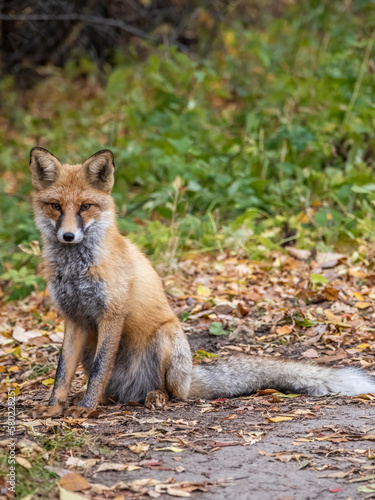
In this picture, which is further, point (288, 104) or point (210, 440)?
point (288, 104)

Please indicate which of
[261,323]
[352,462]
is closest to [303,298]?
[261,323]

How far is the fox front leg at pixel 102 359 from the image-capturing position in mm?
4582

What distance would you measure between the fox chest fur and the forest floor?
2.49ft

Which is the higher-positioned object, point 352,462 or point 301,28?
point 301,28

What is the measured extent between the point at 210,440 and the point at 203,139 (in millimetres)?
7114

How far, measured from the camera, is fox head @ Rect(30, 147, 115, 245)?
4.52m

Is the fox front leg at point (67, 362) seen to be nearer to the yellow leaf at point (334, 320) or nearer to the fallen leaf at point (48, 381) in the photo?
Result: the fallen leaf at point (48, 381)

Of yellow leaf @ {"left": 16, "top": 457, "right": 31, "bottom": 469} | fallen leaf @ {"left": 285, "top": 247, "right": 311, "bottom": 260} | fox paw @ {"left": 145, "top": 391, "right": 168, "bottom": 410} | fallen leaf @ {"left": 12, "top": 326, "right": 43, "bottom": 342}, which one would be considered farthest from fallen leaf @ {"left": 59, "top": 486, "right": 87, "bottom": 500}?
fallen leaf @ {"left": 285, "top": 247, "right": 311, "bottom": 260}

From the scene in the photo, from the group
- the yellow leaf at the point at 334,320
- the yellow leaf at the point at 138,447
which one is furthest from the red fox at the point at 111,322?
the yellow leaf at the point at 334,320

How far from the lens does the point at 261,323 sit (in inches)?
253

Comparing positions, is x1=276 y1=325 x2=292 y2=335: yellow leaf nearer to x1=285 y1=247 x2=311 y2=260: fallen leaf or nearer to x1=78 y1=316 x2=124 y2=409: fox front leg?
x1=285 y1=247 x2=311 y2=260: fallen leaf

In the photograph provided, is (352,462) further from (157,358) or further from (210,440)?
(157,358)

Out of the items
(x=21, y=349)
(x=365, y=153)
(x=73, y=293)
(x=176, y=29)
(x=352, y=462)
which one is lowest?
(x=21, y=349)

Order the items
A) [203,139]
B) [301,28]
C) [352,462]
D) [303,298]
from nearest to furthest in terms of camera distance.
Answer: [352,462]
[303,298]
[203,139]
[301,28]
